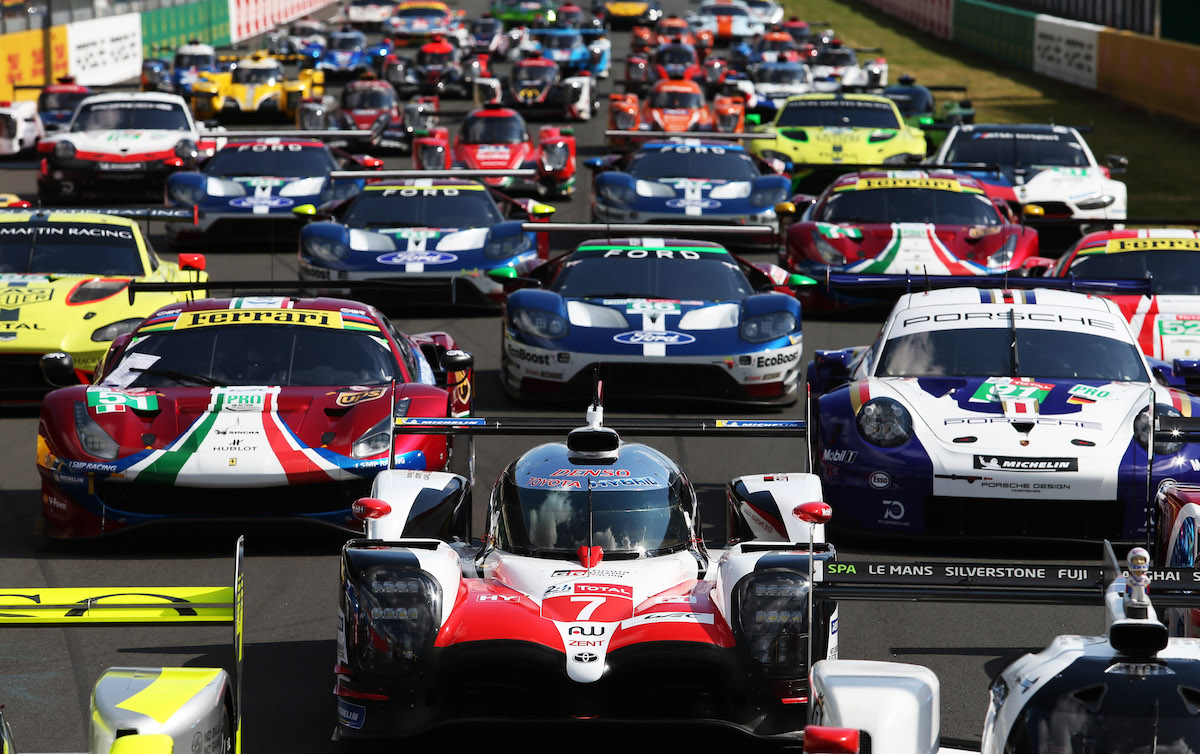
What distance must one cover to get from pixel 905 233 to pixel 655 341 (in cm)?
466

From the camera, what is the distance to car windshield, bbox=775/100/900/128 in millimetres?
24672

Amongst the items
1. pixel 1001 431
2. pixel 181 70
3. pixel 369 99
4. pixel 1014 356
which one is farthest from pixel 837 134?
pixel 181 70

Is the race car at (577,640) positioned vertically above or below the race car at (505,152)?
above

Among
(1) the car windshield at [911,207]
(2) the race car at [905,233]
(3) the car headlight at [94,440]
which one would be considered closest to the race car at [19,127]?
(2) the race car at [905,233]

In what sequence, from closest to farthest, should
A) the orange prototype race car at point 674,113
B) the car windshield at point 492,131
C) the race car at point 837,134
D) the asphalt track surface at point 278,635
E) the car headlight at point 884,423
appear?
1. the asphalt track surface at point 278,635
2. the car headlight at point 884,423
3. the race car at point 837,134
4. the car windshield at point 492,131
5. the orange prototype race car at point 674,113

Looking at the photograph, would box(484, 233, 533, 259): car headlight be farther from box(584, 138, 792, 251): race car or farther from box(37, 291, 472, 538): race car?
box(37, 291, 472, 538): race car

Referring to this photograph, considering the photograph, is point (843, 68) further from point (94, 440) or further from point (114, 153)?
point (94, 440)

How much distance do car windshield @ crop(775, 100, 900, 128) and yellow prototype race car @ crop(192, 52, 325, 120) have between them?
15.3 m

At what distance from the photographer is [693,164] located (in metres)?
21.1

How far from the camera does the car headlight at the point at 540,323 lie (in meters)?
13.4

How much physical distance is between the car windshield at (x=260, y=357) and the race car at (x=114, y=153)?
43.4 feet

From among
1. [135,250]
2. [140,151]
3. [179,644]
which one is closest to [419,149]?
[140,151]

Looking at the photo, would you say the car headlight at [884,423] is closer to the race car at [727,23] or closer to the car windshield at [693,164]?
the car windshield at [693,164]

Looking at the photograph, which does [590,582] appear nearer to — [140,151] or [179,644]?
[179,644]
